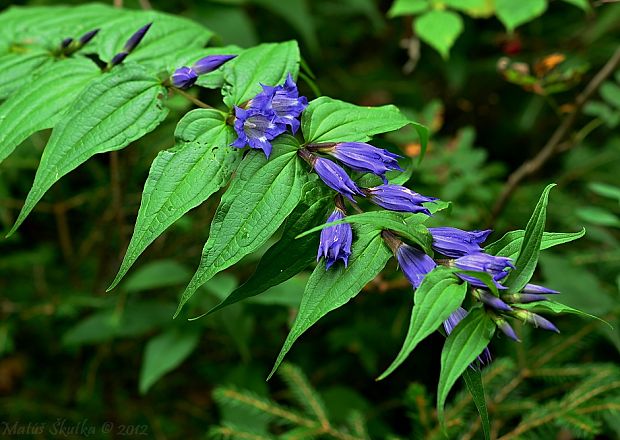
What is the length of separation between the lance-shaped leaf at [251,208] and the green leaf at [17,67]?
0.56m

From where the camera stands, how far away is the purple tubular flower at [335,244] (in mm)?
878

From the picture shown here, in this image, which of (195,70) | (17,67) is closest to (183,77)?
(195,70)

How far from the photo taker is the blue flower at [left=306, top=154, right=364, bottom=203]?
934 mm

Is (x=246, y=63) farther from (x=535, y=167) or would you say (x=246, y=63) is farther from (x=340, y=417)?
(x=340, y=417)

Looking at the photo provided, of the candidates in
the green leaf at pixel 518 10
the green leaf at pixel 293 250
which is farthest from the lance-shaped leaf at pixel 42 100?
the green leaf at pixel 518 10

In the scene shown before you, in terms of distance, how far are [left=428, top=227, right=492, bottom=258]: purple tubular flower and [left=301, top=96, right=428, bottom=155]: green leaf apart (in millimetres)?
197

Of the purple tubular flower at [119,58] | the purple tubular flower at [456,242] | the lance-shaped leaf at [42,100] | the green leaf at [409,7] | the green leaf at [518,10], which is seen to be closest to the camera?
the purple tubular flower at [456,242]

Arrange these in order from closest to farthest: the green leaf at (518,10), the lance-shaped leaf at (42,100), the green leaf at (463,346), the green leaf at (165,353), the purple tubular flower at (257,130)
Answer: the green leaf at (463,346) < the purple tubular flower at (257,130) < the lance-shaped leaf at (42,100) < the green leaf at (165,353) < the green leaf at (518,10)

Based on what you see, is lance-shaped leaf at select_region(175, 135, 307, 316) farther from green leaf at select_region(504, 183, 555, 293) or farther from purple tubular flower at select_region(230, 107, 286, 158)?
green leaf at select_region(504, 183, 555, 293)

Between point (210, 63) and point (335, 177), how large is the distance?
36 centimetres

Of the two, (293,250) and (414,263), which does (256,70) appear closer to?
(293,250)

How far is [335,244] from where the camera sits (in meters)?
0.88

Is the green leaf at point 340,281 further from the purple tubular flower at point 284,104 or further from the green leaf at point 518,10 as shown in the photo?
the green leaf at point 518,10

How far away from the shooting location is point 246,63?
3.88ft
